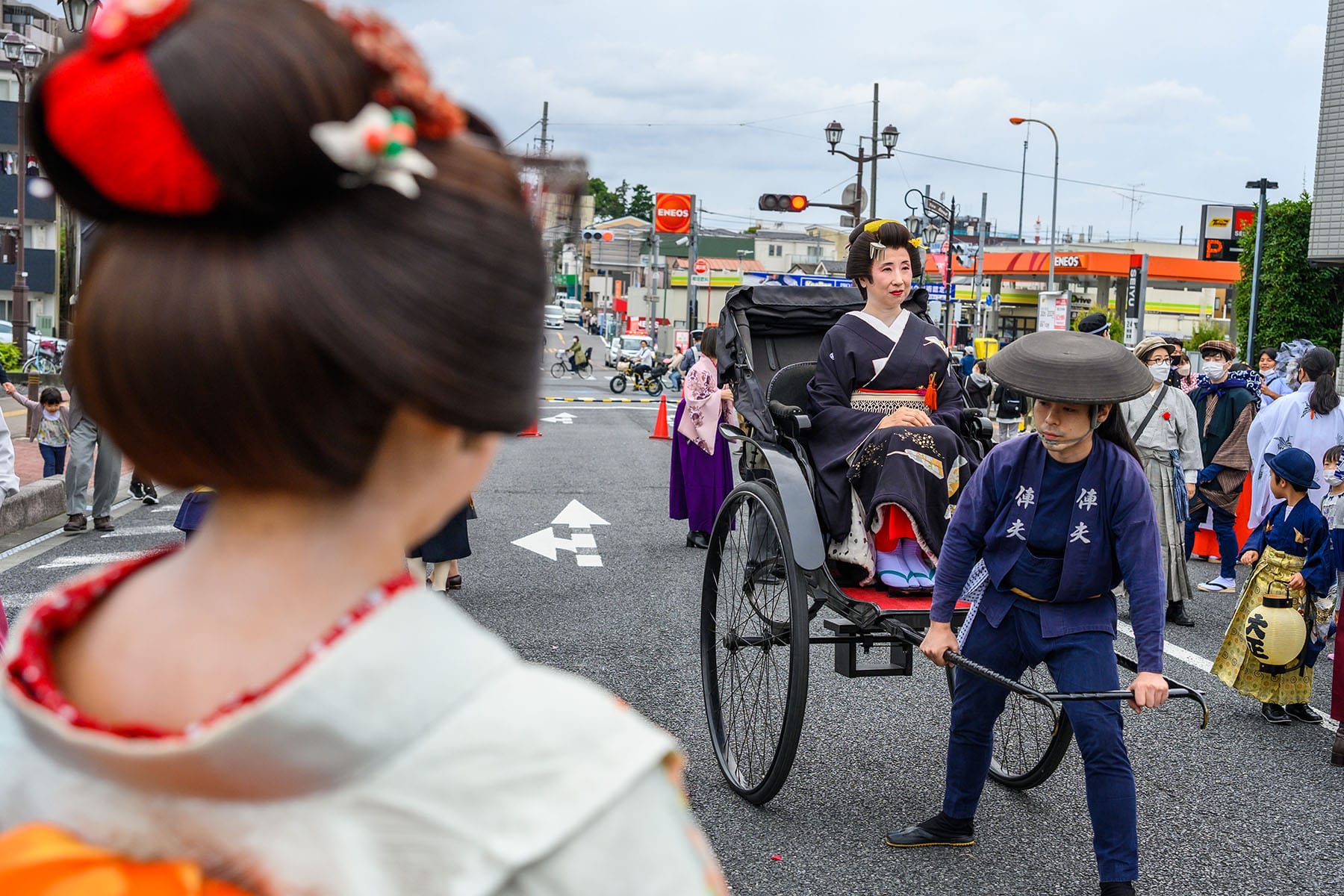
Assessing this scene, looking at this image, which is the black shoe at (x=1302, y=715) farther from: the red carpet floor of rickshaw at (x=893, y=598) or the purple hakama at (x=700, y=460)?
the purple hakama at (x=700, y=460)

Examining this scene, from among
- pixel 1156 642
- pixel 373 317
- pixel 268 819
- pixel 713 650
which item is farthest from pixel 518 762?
pixel 713 650

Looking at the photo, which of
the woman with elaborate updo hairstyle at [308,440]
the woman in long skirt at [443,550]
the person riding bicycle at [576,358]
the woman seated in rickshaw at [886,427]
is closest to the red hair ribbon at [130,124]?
the woman with elaborate updo hairstyle at [308,440]

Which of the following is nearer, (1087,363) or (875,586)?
(1087,363)

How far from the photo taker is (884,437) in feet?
14.4

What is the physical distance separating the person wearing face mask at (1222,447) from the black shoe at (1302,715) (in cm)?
297

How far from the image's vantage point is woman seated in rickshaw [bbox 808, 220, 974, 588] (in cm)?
427

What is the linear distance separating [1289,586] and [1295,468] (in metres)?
0.67

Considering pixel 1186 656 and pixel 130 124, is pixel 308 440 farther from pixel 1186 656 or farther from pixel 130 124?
pixel 1186 656

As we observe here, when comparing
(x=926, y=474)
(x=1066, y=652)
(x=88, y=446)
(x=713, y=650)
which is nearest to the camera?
(x=1066, y=652)

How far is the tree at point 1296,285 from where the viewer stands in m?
27.0

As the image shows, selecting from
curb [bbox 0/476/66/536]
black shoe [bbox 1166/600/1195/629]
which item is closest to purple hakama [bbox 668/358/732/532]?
black shoe [bbox 1166/600/1195/629]

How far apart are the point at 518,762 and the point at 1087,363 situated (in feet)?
9.65

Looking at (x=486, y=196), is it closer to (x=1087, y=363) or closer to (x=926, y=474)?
(x=1087, y=363)

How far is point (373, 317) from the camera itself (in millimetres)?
822
